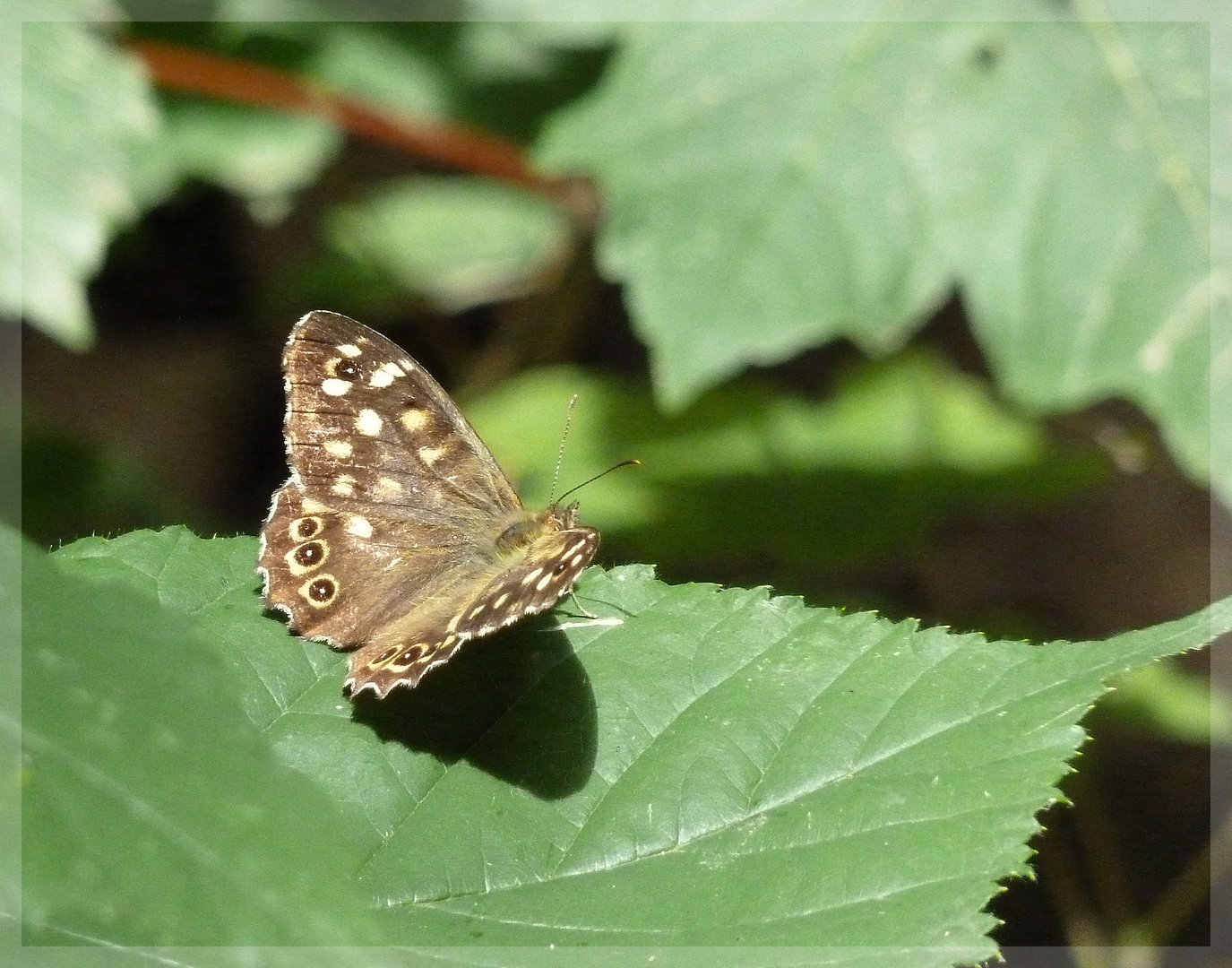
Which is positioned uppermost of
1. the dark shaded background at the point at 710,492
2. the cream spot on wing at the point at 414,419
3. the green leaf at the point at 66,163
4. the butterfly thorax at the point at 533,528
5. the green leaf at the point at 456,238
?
the green leaf at the point at 66,163

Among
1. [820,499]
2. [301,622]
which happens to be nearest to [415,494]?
[301,622]

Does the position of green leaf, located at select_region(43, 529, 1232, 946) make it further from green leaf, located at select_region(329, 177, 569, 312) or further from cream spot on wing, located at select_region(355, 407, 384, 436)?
green leaf, located at select_region(329, 177, 569, 312)

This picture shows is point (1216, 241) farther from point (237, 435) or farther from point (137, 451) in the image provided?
point (137, 451)

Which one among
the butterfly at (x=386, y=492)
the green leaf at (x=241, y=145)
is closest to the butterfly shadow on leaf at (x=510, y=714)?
the butterfly at (x=386, y=492)

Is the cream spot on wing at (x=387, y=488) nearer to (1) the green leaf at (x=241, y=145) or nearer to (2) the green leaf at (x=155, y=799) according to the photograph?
(2) the green leaf at (x=155, y=799)

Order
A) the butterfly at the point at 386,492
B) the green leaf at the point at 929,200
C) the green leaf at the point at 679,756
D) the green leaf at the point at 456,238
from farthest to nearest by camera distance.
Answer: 1. the green leaf at the point at 456,238
2. the green leaf at the point at 929,200
3. the butterfly at the point at 386,492
4. the green leaf at the point at 679,756

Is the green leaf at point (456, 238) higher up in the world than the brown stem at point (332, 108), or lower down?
lower down
